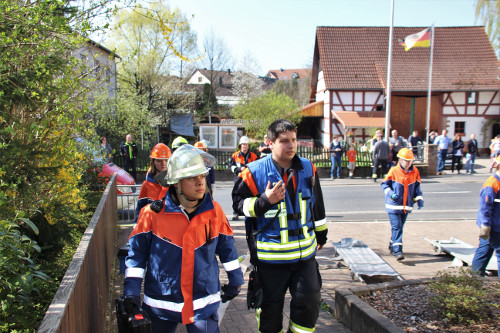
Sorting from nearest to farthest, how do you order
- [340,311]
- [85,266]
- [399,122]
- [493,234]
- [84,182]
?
[85,266] < [340,311] < [493,234] < [84,182] < [399,122]

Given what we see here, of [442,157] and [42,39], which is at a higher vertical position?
[42,39]

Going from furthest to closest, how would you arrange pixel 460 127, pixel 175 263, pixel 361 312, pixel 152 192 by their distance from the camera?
pixel 460 127 < pixel 152 192 < pixel 361 312 < pixel 175 263

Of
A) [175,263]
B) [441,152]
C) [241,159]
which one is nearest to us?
[175,263]

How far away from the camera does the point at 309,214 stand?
3.82m

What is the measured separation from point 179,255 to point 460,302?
276 centimetres

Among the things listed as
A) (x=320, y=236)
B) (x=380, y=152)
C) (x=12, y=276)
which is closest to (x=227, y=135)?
(x=380, y=152)

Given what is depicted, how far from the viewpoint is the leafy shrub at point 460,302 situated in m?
3.98

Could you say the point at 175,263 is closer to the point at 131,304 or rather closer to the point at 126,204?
the point at 131,304

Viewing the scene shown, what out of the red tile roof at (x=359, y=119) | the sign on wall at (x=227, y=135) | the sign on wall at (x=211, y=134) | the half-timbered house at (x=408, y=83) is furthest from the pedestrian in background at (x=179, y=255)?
the half-timbered house at (x=408, y=83)

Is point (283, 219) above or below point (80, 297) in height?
above

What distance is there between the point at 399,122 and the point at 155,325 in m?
29.7

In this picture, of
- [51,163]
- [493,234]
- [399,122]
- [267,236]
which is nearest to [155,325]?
[267,236]

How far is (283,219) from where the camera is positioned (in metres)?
3.67

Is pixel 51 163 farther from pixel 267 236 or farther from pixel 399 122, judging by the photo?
pixel 399 122
